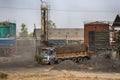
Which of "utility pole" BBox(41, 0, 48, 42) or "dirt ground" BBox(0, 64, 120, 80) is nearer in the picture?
"dirt ground" BBox(0, 64, 120, 80)

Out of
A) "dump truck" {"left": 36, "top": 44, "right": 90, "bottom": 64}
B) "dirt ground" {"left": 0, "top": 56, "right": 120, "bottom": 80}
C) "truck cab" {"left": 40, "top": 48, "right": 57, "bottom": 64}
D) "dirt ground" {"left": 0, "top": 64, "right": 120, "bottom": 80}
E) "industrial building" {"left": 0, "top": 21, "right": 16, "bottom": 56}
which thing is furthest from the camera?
"industrial building" {"left": 0, "top": 21, "right": 16, "bottom": 56}

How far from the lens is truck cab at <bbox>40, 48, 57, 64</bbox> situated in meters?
47.5

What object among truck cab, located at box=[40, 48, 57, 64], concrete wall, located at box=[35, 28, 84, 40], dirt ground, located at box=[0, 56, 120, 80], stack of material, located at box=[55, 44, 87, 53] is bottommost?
dirt ground, located at box=[0, 56, 120, 80]

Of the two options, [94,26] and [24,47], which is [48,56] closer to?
[94,26]

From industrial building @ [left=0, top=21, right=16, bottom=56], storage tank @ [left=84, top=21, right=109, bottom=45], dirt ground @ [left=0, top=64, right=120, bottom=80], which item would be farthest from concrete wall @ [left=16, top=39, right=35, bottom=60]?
dirt ground @ [left=0, top=64, right=120, bottom=80]

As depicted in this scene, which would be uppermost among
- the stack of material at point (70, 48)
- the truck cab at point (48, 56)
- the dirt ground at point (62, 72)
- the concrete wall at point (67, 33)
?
the concrete wall at point (67, 33)

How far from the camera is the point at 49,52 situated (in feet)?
156

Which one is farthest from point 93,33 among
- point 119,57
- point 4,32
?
point 4,32

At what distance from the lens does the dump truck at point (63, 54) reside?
47688 millimetres

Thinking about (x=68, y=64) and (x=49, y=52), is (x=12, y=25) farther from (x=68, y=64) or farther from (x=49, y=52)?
(x=68, y=64)

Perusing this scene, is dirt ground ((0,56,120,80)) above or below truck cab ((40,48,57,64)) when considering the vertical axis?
below

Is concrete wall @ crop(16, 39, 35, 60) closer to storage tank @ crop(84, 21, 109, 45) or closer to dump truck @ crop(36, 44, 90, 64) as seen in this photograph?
storage tank @ crop(84, 21, 109, 45)

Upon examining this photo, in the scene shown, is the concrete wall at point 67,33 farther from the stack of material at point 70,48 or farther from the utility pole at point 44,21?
the stack of material at point 70,48

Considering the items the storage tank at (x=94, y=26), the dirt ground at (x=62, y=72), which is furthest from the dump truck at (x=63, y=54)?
the storage tank at (x=94, y=26)
